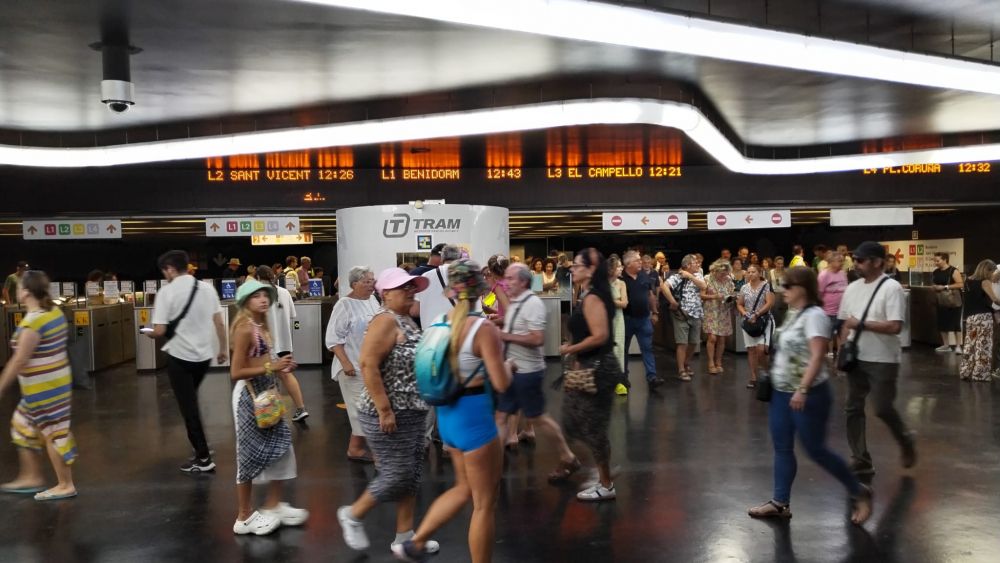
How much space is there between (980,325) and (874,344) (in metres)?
5.37

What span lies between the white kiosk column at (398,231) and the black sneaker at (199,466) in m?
4.00

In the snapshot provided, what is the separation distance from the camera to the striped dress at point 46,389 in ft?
17.0

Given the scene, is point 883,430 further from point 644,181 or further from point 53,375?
point 644,181

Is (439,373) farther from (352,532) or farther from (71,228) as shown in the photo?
(71,228)

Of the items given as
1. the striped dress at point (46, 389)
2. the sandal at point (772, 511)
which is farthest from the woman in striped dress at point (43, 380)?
the sandal at point (772, 511)

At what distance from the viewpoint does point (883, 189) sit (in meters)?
15.9

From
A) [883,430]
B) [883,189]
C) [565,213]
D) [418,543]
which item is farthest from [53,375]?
[883,189]

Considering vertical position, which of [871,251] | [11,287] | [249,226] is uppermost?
[249,226]

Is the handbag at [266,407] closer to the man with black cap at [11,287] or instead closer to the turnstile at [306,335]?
the turnstile at [306,335]

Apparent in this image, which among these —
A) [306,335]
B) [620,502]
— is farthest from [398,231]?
[620,502]

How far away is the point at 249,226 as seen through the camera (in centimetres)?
1423

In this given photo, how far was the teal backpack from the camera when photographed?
343 centimetres

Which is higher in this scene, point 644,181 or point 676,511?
point 644,181

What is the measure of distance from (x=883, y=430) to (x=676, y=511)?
10.3ft
